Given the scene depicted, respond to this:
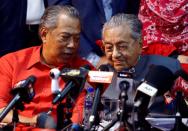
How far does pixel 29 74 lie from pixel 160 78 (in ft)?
5.16

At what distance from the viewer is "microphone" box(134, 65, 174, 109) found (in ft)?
9.62

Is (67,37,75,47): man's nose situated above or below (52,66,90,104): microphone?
below

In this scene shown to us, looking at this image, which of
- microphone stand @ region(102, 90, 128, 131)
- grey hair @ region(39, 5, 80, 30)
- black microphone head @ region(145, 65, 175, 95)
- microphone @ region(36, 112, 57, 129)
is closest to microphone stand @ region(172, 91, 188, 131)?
black microphone head @ region(145, 65, 175, 95)

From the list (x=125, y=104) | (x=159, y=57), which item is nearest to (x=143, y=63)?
(x=159, y=57)

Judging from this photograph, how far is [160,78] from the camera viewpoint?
3.09 metres

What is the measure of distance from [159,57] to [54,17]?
2.89ft

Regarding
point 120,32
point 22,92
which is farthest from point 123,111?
point 120,32

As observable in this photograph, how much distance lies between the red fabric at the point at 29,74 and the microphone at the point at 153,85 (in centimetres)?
117

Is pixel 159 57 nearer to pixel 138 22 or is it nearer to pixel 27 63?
pixel 138 22

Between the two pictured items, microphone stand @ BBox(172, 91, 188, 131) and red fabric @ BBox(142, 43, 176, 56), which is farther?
red fabric @ BBox(142, 43, 176, 56)

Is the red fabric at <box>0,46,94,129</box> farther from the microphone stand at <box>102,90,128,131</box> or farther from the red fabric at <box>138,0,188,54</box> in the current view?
the microphone stand at <box>102,90,128,131</box>

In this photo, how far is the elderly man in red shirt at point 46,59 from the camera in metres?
4.35

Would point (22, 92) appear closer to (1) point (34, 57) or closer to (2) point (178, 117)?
(2) point (178, 117)

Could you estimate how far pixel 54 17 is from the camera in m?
→ 4.45
